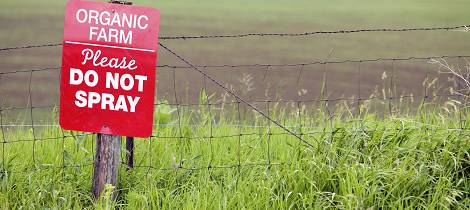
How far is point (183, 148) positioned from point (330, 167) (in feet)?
3.36

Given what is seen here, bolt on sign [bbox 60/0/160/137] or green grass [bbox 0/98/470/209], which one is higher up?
bolt on sign [bbox 60/0/160/137]

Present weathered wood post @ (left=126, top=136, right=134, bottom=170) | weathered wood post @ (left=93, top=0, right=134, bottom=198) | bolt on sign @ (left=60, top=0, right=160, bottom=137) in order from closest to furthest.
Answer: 1. bolt on sign @ (left=60, top=0, right=160, bottom=137)
2. weathered wood post @ (left=93, top=0, right=134, bottom=198)
3. weathered wood post @ (left=126, top=136, right=134, bottom=170)

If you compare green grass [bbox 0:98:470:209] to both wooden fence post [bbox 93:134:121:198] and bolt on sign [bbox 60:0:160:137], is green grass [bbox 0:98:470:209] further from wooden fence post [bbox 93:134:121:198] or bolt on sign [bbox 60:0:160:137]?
bolt on sign [bbox 60:0:160:137]

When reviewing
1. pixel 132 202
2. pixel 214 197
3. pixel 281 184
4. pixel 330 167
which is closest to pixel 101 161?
pixel 132 202

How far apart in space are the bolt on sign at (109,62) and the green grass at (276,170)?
1.32ft

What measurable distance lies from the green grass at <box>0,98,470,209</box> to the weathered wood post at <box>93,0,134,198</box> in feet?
0.29

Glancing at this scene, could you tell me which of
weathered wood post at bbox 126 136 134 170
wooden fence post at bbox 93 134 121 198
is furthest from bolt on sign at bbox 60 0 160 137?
weathered wood post at bbox 126 136 134 170

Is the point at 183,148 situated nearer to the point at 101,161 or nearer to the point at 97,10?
the point at 101,161

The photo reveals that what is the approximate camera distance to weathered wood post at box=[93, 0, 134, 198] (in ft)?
13.0

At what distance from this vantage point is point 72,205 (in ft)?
13.4

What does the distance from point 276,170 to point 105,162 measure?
0.90 meters

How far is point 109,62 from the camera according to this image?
12.6 ft

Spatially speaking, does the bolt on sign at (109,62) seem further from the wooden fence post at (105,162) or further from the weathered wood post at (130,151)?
the weathered wood post at (130,151)

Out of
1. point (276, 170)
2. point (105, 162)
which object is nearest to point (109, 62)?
point (105, 162)
